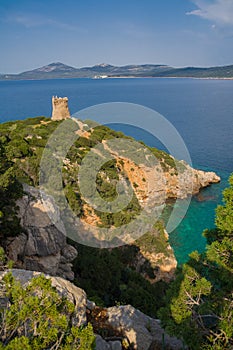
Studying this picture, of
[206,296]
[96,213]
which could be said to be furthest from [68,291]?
[96,213]

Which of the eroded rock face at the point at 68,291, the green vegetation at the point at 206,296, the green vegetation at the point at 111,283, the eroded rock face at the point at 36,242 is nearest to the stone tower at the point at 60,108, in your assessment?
the green vegetation at the point at 111,283

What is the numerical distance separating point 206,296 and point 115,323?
3407mm

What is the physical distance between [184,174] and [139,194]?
9.50m

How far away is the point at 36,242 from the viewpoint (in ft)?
46.1

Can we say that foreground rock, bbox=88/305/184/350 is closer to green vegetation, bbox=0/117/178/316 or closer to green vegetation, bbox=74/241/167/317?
green vegetation, bbox=74/241/167/317

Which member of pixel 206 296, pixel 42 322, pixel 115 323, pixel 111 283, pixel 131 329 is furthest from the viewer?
pixel 111 283

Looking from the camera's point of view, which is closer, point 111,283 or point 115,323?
point 115,323

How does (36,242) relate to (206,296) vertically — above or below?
below

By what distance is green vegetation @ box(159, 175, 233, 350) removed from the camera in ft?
25.0

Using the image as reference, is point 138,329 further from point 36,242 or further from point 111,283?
point 111,283

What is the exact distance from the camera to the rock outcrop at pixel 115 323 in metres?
9.07

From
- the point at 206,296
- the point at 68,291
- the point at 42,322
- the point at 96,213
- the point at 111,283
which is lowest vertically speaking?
the point at 111,283

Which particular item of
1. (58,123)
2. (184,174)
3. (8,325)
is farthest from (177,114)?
(8,325)

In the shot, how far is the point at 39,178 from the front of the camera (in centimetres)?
2591
